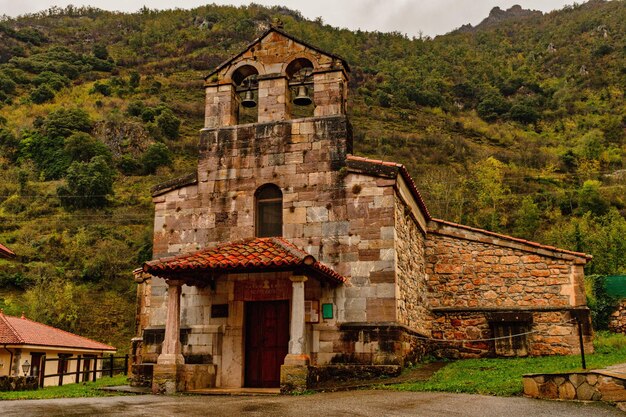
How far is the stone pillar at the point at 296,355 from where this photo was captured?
11.0 metres

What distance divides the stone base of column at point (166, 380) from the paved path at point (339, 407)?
1420 mm

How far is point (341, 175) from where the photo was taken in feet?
44.6

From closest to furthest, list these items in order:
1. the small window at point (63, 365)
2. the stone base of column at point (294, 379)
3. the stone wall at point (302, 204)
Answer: the stone base of column at point (294, 379), the stone wall at point (302, 204), the small window at point (63, 365)

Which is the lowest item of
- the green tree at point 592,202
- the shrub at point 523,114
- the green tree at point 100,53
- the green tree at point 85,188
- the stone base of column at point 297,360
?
the stone base of column at point 297,360

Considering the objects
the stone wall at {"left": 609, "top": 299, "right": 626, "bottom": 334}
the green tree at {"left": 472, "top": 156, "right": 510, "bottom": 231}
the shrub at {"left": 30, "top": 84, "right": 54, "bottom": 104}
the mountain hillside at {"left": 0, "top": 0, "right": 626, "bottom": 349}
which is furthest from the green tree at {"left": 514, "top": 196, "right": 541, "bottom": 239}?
the shrub at {"left": 30, "top": 84, "right": 54, "bottom": 104}

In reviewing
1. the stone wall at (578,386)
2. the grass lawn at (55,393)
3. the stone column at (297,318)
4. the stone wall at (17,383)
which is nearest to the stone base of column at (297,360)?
the stone column at (297,318)

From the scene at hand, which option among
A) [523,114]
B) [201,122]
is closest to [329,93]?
[201,122]

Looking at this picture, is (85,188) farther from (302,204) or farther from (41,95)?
(302,204)

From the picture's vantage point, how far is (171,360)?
1193 centimetres

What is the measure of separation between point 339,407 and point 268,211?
6.49 metres

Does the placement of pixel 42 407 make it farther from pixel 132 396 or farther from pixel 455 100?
pixel 455 100

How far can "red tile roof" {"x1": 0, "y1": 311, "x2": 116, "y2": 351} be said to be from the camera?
2050cm

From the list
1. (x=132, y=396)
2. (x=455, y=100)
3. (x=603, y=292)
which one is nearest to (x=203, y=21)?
(x=455, y=100)

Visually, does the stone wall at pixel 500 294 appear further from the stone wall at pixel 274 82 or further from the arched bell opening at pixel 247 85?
the arched bell opening at pixel 247 85
